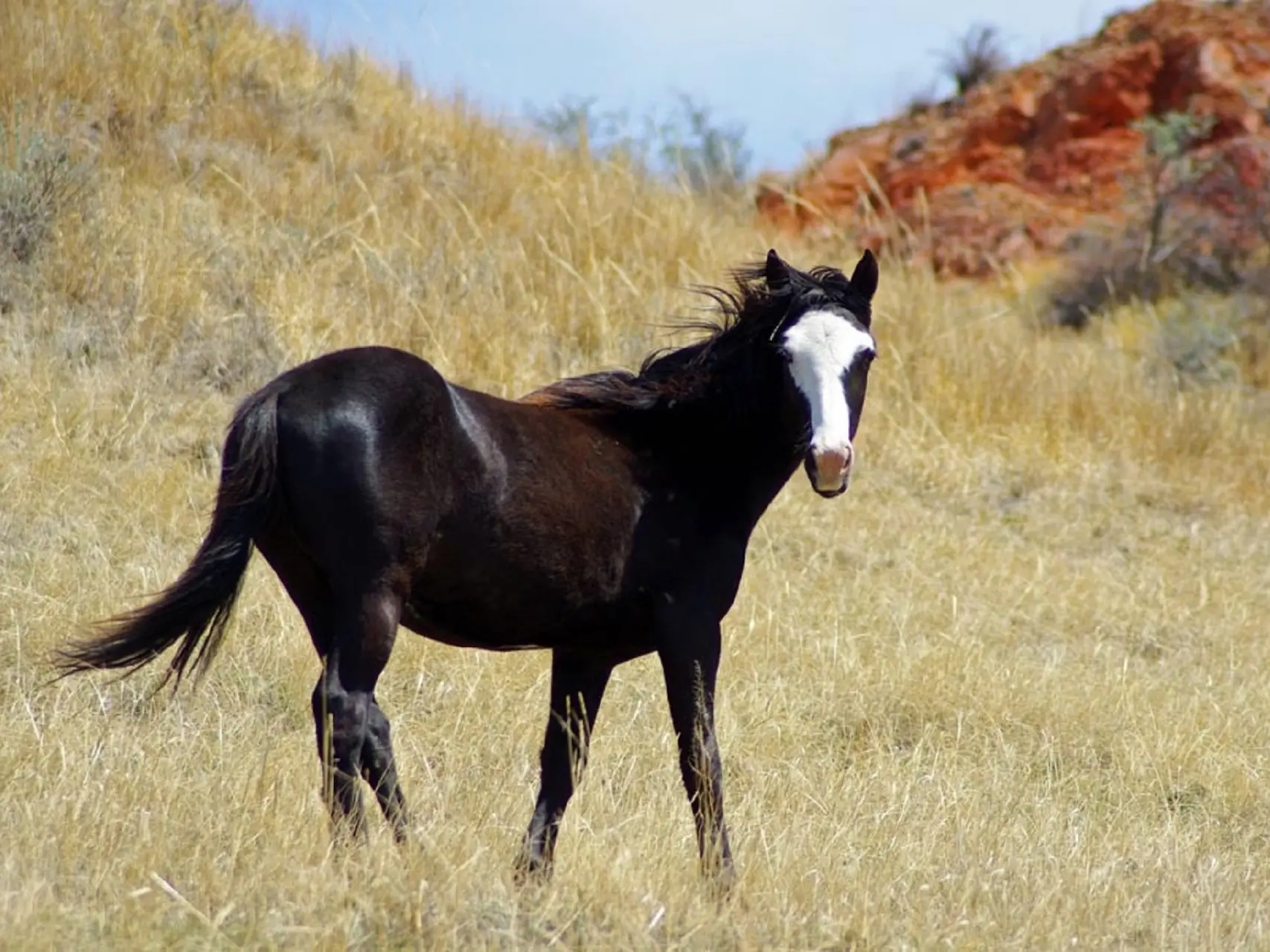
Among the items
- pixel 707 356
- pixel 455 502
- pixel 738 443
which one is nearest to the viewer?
pixel 455 502

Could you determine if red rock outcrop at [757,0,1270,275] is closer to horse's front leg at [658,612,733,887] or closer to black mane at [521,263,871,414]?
black mane at [521,263,871,414]

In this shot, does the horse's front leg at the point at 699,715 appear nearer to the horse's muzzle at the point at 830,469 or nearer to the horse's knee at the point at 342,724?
the horse's muzzle at the point at 830,469

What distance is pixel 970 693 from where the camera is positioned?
739 centimetres

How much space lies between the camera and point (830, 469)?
4547 mm

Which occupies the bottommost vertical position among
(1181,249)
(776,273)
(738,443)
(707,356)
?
(738,443)

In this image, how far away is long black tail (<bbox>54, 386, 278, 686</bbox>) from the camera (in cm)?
420

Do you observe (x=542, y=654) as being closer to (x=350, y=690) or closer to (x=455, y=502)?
(x=455, y=502)

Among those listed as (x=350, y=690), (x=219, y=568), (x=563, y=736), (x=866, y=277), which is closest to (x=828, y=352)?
(x=866, y=277)

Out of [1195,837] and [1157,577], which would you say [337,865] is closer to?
[1195,837]

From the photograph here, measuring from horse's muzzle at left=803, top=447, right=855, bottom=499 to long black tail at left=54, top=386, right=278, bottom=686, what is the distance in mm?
1434

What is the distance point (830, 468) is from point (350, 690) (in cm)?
140

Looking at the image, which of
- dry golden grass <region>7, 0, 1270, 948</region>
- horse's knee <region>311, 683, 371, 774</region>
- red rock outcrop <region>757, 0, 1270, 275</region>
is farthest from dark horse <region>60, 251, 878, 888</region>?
red rock outcrop <region>757, 0, 1270, 275</region>

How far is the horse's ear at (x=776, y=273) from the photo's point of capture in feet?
17.0

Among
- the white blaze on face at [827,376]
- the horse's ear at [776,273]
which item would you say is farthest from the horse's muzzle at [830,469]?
the horse's ear at [776,273]
